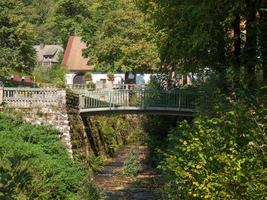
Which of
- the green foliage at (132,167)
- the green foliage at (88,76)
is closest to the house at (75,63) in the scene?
the green foliage at (88,76)

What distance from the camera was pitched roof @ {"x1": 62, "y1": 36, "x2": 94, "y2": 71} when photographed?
239ft

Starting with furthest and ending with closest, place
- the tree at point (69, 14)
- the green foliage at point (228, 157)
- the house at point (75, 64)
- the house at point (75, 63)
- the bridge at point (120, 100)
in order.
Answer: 1. the tree at point (69, 14)
2. the house at point (75, 63)
3. the house at point (75, 64)
4. the bridge at point (120, 100)
5. the green foliage at point (228, 157)

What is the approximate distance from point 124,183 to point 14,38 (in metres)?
20.4

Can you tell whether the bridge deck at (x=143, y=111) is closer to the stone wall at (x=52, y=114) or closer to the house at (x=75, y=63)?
the stone wall at (x=52, y=114)

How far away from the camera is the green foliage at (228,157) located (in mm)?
10641

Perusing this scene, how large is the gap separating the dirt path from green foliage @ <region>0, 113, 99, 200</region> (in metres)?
2.33

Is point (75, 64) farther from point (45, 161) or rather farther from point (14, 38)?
point (45, 161)

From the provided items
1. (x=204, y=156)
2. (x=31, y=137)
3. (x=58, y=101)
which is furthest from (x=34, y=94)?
(x=204, y=156)

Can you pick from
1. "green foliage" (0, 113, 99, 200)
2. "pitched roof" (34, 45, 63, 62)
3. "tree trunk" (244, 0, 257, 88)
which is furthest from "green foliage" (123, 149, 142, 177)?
"pitched roof" (34, 45, 63, 62)

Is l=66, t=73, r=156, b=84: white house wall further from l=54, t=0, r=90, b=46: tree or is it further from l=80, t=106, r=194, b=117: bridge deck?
l=80, t=106, r=194, b=117: bridge deck

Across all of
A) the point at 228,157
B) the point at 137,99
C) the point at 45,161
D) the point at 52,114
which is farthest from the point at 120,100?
the point at 228,157

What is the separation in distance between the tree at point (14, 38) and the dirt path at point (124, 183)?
13034 millimetres

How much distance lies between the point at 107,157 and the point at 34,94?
11119 mm

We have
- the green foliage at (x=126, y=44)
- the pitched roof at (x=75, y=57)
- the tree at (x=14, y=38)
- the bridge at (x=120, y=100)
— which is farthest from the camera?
the pitched roof at (x=75, y=57)
